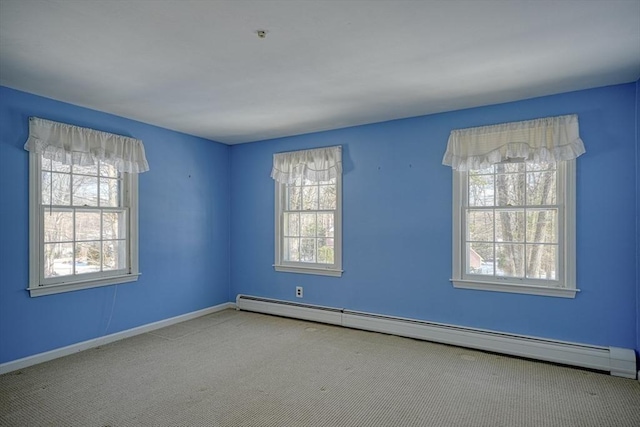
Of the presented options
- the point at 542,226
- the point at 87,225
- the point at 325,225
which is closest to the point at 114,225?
the point at 87,225

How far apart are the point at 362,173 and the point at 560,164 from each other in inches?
79.1

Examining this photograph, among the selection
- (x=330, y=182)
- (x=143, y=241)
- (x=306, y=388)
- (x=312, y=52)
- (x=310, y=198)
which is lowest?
(x=306, y=388)

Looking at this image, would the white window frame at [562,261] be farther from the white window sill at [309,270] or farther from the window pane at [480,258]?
the white window sill at [309,270]

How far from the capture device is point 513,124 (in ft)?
11.5

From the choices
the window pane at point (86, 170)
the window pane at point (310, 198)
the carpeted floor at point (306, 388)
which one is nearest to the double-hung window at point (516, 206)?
the carpeted floor at point (306, 388)

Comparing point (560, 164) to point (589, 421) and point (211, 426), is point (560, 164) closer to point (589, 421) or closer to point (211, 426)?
point (589, 421)

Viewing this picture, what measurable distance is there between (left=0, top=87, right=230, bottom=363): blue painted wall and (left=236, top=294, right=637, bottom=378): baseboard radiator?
3.31ft

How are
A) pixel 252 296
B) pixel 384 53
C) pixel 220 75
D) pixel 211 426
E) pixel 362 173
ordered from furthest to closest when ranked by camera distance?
pixel 252 296
pixel 362 173
pixel 220 75
pixel 384 53
pixel 211 426

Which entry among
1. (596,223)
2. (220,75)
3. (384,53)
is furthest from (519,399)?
(220,75)

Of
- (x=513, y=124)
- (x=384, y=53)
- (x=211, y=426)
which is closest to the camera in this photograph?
Answer: (x=211, y=426)

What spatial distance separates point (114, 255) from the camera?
4059 millimetres

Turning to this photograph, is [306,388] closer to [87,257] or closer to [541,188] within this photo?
[87,257]

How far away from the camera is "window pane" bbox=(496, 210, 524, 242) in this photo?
359 centimetres

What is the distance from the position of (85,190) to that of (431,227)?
3.66 meters
